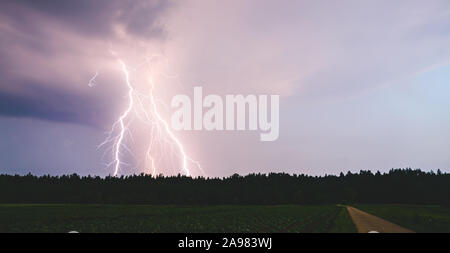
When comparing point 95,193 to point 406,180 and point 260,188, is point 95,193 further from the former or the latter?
point 406,180

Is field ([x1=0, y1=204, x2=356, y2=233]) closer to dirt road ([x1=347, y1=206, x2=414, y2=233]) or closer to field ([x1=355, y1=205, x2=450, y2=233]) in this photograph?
dirt road ([x1=347, y1=206, x2=414, y2=233])

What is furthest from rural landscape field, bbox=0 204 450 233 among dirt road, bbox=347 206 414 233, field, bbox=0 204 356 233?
dirt road, bbox=347 206 414 233

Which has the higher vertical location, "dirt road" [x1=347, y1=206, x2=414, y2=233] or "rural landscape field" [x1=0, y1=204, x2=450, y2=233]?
"dirt road" [x1=347, y1=206, x2=414, y2=233]

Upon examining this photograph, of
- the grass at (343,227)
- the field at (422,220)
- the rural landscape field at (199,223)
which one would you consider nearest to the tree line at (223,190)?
the rural landscape field at (199,223)

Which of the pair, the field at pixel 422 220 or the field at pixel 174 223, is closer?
the field at pixel 174 223

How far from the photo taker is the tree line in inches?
5374

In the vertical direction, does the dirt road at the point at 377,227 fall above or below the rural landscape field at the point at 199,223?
above

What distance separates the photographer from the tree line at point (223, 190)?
136m

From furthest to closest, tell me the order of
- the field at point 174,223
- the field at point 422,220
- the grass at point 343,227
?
the field at point 422,220, the field at point 174,223, the grass at point 343,227

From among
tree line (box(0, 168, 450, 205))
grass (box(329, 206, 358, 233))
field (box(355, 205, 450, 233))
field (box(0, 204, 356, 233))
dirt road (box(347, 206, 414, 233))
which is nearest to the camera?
grass (box(329, 206, 358, 233))

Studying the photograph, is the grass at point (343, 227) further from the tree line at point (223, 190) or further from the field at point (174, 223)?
the tree line at point (223, 190)

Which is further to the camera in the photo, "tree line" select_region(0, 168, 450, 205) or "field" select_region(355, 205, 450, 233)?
"tree line" select_region(0, 168, 450, 205)

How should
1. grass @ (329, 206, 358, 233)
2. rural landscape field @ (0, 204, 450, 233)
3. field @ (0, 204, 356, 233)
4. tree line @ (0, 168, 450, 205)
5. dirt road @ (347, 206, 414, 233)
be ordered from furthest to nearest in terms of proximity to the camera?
tree line @ (0, 168, 450, 205) → field @ (0, 204, 356, 233) → rural landscape field @ (0, 204, 450, 233) → dirt road @ (347, 206, 414, 233) → grass @ (329, 206, 358, 233)
